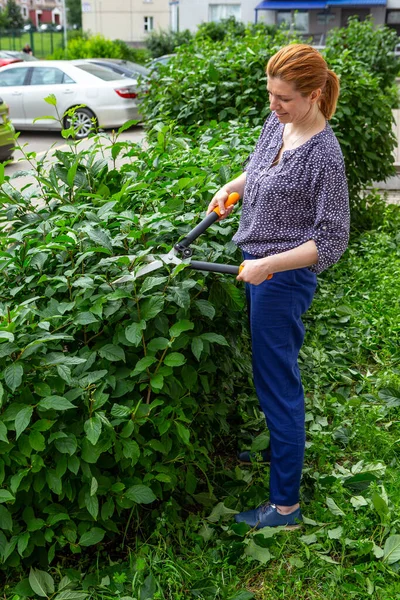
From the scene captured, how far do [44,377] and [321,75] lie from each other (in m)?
1.33

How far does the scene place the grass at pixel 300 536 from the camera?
2.68 m

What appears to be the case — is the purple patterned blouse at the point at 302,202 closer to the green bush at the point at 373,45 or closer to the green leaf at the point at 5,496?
the green leaf at the point at 5,496

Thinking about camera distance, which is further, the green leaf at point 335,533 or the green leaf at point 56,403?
the green leaf at point 335,533

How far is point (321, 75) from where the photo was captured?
2.64 metres

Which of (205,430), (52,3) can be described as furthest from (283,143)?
(52,3)

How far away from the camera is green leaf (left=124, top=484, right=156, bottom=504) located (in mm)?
2619

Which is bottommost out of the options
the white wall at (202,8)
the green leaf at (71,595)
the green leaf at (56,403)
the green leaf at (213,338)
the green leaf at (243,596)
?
the green leaf at (243,596)

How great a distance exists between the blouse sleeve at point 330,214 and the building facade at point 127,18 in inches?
1710

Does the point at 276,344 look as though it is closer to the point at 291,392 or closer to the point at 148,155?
the point at 291,392

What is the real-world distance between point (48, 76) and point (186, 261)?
1470cm

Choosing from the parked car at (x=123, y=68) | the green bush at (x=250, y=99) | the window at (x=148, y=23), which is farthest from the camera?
the window at (x=148, y=23)

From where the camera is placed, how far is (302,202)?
8.77ft

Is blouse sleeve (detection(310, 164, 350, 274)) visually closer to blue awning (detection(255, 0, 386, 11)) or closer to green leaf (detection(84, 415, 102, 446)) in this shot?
green leaf (detection(84, 415, 102, 446))

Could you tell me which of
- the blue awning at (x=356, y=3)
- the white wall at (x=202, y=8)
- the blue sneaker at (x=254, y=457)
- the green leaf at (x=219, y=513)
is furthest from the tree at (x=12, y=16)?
the green leaf at (x=219, y=513)
